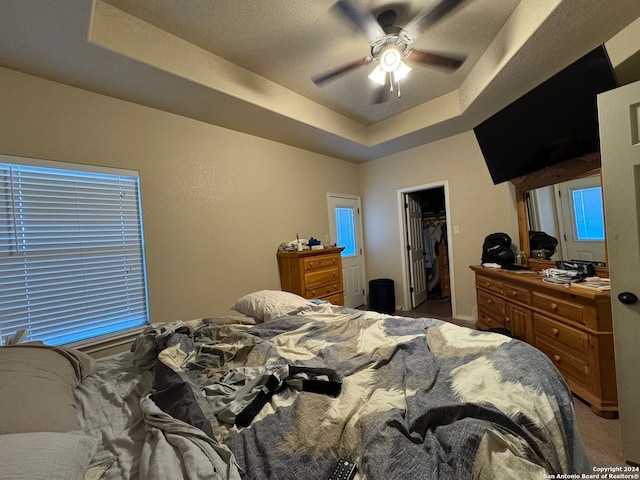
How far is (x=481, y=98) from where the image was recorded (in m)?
2.63

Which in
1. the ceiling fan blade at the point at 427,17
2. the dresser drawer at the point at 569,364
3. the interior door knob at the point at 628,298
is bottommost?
the dresser drawer at the point at 569,364

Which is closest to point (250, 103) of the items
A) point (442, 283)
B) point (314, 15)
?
point (314, 15)

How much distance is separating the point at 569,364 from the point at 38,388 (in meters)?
3.03

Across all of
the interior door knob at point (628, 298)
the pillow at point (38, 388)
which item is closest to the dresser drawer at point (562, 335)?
the interior door knob at point (628, 298)

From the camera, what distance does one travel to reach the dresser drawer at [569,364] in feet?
6.08

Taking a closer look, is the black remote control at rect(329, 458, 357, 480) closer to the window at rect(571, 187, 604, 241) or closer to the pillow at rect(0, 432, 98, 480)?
the pillow at rect(0, 432, 98, 480)

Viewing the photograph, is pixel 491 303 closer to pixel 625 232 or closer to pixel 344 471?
pixel 625 232

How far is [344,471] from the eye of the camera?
0.71 meters

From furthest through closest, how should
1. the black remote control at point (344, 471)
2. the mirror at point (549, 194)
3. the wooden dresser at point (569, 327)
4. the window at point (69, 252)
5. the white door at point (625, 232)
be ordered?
the mirror at point (549, 194) → the window at point (69, 252) → the wooden dresser at point (569, 327) → the white door at point (625, 232) → the black remote control at point (344, 471)

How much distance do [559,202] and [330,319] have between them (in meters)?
2.43

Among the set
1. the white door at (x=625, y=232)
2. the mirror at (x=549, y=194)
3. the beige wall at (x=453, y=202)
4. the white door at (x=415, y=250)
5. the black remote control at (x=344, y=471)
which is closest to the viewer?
the black remote control at (x=344, y=471)

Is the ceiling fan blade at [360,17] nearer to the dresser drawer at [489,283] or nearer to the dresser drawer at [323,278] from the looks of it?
the dresser drawer at [323,278]

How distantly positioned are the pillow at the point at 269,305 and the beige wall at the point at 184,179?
2.42 ft

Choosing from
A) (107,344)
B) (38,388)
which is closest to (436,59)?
(38,388)
